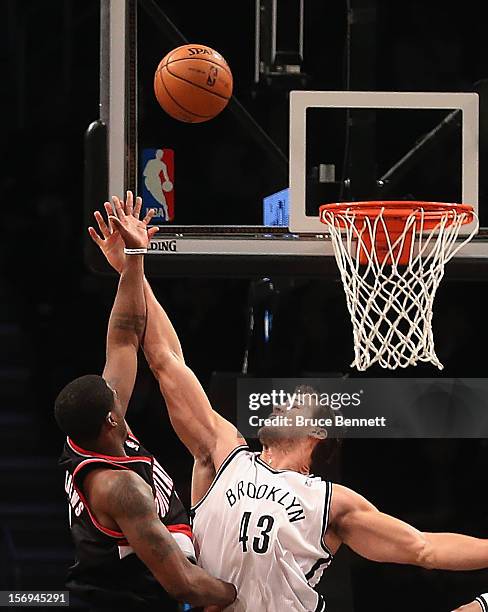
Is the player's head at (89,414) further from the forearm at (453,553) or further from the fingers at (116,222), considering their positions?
the forearm at (453,553)

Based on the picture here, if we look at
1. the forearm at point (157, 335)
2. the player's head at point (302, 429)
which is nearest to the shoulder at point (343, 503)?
the player's head at point (302, 429)

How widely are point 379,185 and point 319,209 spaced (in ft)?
1.28

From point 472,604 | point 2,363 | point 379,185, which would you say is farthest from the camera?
point 2,363

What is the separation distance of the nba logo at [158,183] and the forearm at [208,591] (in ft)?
3.99

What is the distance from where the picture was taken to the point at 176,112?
12.3 ft

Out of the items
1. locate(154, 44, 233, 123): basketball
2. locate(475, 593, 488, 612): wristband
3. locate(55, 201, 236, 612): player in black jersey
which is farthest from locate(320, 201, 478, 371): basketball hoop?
locate(475, 593, 488, 612): wristband

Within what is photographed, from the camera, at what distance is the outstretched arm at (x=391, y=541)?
13.3 ft

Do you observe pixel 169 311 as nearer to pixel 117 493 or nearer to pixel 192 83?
pixel 192 83

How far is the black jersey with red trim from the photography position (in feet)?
11.2

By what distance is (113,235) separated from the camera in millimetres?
3734

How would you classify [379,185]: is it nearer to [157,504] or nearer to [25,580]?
[157,504]

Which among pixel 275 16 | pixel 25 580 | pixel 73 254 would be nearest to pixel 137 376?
pixel 73 254

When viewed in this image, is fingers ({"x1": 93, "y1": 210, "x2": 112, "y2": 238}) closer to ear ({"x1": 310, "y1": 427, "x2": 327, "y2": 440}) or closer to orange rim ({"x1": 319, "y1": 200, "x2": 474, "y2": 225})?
orange rim ({"x1": 319, "y1": 200, "x2": 474, "y2": 225})

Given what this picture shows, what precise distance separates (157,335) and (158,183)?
0.54 m
